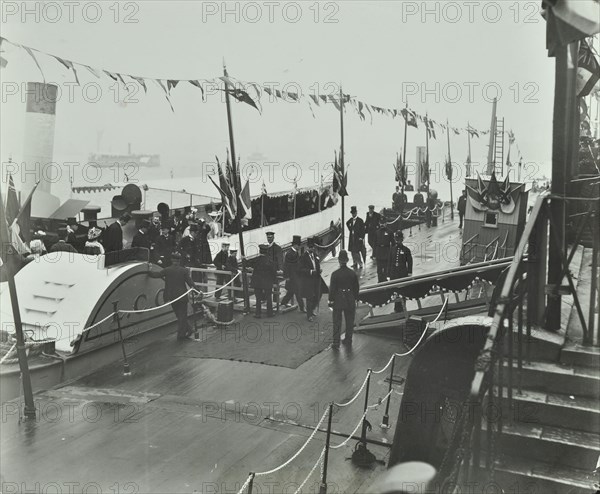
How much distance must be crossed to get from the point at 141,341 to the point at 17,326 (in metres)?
3.76

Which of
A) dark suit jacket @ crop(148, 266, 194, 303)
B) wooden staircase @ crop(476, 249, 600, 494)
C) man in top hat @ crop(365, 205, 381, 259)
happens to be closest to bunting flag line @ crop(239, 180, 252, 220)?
dark suit jacket @ crop(148, 266, 194, 303)

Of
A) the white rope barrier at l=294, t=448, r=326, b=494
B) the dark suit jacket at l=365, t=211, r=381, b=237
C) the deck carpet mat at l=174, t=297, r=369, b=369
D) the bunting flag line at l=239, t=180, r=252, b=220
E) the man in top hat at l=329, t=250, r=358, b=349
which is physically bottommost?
the deck carpet mat at l=174, t=297, r=369, b=369

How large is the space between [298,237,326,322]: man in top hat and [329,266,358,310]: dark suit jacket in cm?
155

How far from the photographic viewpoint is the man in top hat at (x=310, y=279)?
1211cm

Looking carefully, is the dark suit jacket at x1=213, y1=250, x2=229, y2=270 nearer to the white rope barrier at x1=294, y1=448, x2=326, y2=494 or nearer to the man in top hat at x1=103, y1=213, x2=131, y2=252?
the man in top hat at x1=103, y1=213, x2=131, y2=252

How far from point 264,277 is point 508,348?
8.26 metres

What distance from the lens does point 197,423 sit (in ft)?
23.9

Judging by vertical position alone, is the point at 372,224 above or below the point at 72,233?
below

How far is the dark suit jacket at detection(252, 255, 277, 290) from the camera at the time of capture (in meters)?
12.3

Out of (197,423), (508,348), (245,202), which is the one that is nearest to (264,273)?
(245,202)

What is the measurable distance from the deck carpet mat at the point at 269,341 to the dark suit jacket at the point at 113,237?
11.5 ft

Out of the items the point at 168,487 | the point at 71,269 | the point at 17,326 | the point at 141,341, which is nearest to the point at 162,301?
the point at 141,341

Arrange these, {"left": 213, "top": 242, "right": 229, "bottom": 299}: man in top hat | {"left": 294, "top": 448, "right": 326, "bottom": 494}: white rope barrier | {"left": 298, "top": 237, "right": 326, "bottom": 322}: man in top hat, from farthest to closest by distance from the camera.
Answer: {"left": 213, "top": 242, "right": 229, "bottom": 299}: man in top hat
{"left": 298, "top": 237, "right": 326, "bottom": 322}: man in top hat
{"left": 294, "top": 448, "right": 326, "bottom": 494}: white rope barrier

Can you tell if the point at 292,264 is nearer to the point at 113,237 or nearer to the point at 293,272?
the point at 293,272
